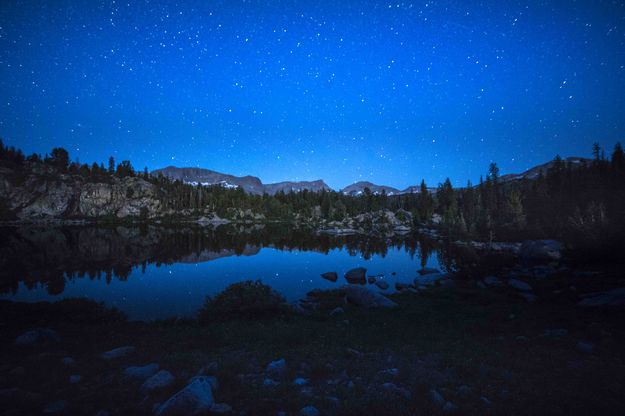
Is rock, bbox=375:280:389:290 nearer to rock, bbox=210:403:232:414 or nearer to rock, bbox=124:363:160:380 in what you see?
rock, bbox=124:363:160:380

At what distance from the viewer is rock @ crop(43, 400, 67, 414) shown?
749 cm

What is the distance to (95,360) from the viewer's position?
11.0 metres

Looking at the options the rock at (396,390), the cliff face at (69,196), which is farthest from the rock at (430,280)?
the cliff face at (69,196)

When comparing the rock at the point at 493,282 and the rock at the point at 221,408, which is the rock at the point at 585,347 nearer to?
the rock at the point at 221,408

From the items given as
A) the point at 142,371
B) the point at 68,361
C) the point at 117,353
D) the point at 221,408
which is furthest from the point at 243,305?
the point at 221,408

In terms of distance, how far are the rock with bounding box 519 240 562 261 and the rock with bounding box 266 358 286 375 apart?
48016 mm

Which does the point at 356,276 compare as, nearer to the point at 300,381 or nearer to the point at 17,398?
the point at 300,381

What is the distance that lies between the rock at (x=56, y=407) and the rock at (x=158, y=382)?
1.80 m

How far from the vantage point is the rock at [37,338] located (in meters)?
12.5

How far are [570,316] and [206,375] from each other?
19.2 meters

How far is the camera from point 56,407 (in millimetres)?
7684

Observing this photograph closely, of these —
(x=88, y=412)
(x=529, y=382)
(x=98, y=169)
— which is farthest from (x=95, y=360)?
(x=98, y=169)

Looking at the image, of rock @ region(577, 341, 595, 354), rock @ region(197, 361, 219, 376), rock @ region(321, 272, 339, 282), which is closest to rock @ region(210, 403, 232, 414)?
rock @ region(197, 361, 219, 376)

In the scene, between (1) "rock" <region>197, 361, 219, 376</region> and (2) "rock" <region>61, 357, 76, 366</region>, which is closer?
(1) "rock" <region>197, 361, 219, 376</region>
